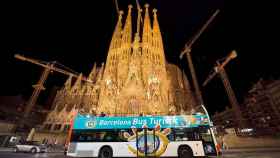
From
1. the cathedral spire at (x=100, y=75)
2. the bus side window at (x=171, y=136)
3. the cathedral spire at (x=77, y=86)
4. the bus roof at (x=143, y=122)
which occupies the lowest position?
the bus side window at (x=171, y=136)

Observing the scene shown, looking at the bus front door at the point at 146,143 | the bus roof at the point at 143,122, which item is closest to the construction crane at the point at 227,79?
the bus roof at the point at 143,122

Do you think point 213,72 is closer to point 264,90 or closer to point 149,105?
point 264,90

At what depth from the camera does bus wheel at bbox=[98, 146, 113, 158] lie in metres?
14.1

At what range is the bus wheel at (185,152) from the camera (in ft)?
44.8

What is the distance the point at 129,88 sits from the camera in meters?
52.0

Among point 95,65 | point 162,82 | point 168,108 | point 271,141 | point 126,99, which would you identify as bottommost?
point 271,141

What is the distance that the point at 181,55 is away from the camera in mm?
61156

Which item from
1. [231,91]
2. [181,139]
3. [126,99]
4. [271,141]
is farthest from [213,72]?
[181,139]

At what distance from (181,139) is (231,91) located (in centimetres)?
4179

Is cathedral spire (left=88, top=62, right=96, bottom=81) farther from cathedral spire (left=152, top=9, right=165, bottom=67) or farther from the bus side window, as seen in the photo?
the bus side window

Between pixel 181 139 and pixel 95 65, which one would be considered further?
pixel 95 65

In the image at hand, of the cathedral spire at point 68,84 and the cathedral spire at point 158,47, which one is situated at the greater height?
the cathedral spire at point 158,47

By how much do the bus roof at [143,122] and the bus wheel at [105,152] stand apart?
1.76 m

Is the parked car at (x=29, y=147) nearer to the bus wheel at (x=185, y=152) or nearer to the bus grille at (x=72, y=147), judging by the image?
the bus grille at (x=72, y=147)
